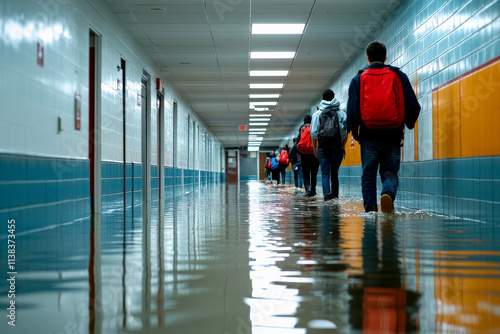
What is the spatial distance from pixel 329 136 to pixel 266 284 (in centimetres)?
530

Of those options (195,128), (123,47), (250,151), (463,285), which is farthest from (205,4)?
(250,151)

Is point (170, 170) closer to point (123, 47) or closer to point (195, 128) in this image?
point (123, 47)

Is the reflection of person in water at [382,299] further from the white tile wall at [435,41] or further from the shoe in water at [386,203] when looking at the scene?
the white tile wall at [435,41]

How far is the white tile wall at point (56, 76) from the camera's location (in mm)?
4164

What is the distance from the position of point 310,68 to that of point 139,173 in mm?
4449

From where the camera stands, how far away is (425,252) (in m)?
2.70

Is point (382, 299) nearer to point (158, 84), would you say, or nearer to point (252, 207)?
point (252, 207)

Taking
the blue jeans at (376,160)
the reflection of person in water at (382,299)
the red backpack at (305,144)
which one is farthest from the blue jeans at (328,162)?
the reflection of person in water at (382,299)

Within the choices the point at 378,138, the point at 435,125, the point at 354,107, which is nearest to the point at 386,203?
the point at 378,138

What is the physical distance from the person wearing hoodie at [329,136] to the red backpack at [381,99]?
2.20 meters

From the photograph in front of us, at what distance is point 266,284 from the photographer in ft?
6.37

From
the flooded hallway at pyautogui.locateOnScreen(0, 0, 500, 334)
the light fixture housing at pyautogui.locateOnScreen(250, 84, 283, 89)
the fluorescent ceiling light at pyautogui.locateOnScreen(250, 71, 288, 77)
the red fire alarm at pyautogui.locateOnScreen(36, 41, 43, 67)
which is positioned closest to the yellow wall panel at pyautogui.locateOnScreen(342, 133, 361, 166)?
the flooded hallway at pyautogui.locateOnScreen(0, 0, 500, 334)

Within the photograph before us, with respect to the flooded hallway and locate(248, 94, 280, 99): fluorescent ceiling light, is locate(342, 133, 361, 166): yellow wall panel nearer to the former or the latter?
the flooded hallway

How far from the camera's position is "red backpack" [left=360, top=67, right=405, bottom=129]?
480 centimetres
